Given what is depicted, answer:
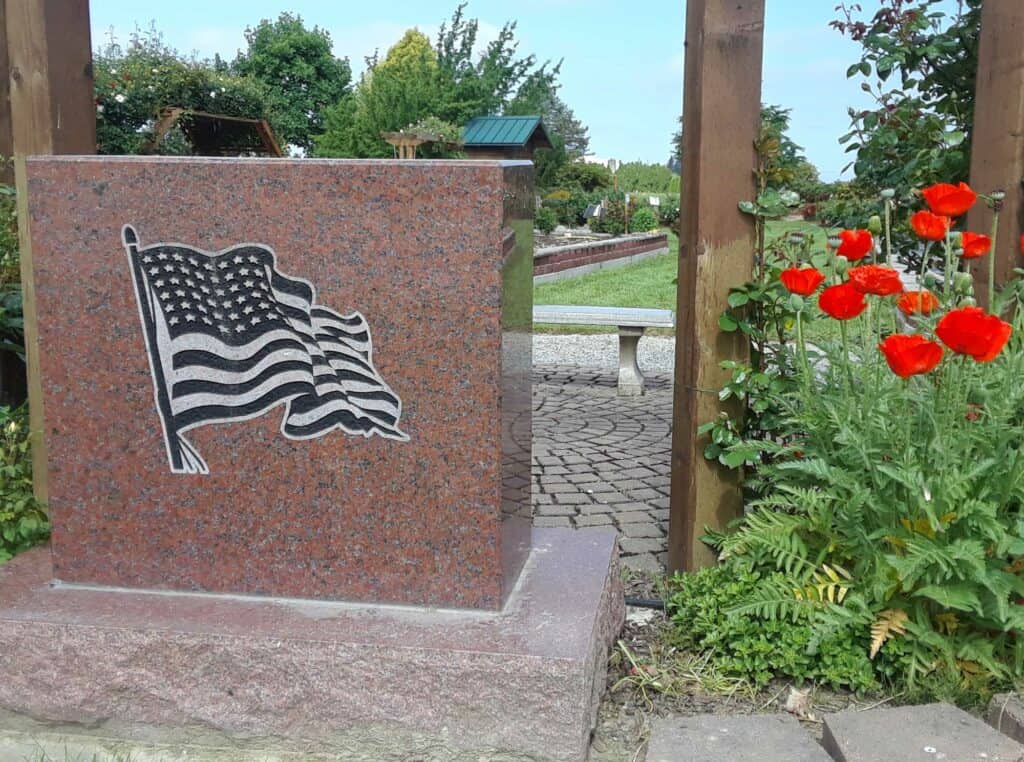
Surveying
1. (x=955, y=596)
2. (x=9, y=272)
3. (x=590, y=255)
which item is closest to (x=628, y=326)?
(x=9, y=272)

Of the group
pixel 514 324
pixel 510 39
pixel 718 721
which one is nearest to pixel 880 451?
pixel 718 721

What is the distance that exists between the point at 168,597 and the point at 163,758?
0.41 meters

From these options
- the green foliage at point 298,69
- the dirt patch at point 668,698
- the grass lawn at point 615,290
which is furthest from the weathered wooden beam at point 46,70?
the green foliage at point 298,69

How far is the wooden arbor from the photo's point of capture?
10.3ft

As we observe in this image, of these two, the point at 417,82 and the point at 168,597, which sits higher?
the point at 417,82

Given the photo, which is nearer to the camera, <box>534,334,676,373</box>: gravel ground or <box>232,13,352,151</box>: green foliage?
<box>534,334,676,373</box>: gravel ground

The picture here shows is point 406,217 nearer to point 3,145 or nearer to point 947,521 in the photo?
point 947,521

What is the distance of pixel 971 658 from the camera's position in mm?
2619

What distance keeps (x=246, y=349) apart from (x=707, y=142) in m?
1.54

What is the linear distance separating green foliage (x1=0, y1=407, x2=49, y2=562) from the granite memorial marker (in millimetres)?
398

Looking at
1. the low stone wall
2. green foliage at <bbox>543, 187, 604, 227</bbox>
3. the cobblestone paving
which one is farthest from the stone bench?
green foliage at <bbox>543, 187, 604, 227</bbox>

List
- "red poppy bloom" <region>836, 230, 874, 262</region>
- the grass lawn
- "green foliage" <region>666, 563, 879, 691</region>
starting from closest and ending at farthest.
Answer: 1. "green foliage" <region>666, 563, 879, 691</region>
2. "red poppy bloom" <region>836, 230, 874, 262</region>
3. the grass lawn

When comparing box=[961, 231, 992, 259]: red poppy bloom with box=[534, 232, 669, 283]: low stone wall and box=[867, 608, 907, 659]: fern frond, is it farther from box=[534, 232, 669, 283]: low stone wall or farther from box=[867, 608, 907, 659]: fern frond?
box=[534, 232, 669, 283]: low stone wall

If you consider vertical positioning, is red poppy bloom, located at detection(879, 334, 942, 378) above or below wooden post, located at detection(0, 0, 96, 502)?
below
